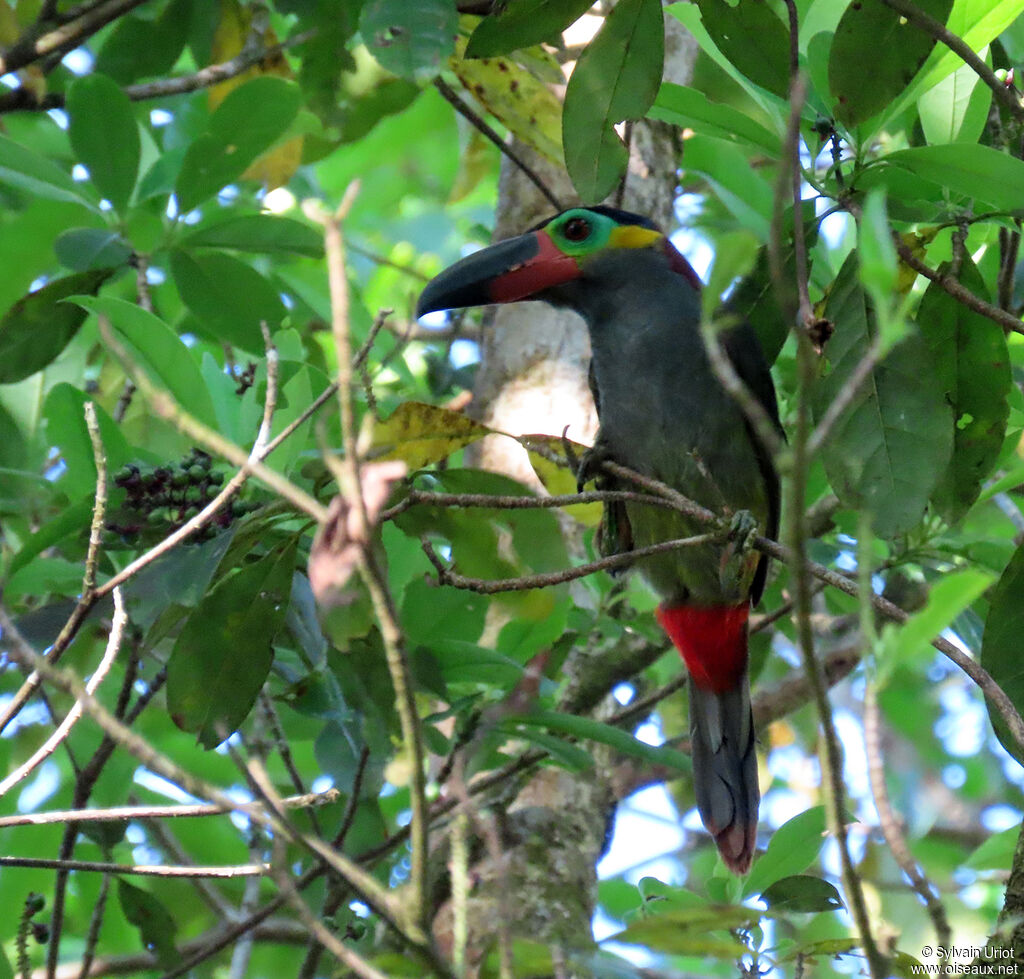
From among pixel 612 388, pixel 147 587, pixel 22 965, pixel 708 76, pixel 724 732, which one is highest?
pixel 708 76

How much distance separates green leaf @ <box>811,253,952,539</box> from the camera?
1.98 m

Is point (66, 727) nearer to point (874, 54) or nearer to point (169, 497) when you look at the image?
point (169, 497)

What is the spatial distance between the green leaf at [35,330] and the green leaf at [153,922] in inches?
45.0

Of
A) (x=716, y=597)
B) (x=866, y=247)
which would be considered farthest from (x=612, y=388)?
(x=866, y=247)

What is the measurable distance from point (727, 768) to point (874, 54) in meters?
1.66

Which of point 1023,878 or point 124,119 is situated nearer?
point 1023,878

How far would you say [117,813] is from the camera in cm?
149

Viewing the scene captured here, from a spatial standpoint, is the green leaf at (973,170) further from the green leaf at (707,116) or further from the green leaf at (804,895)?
the green leaf at (804,895)

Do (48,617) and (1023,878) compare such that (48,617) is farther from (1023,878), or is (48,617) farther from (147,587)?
(1023,878)

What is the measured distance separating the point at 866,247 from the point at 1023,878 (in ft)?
3.05

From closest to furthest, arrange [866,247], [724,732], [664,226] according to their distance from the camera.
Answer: [866,247] < [724,732] < [664,226]

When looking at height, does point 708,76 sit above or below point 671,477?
above

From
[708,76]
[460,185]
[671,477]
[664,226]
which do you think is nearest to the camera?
[671,477]

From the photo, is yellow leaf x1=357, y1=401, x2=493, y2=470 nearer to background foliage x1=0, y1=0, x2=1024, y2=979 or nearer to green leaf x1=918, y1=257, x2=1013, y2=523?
background foliage x1=0, y1=0, x2=1024, y2=979
